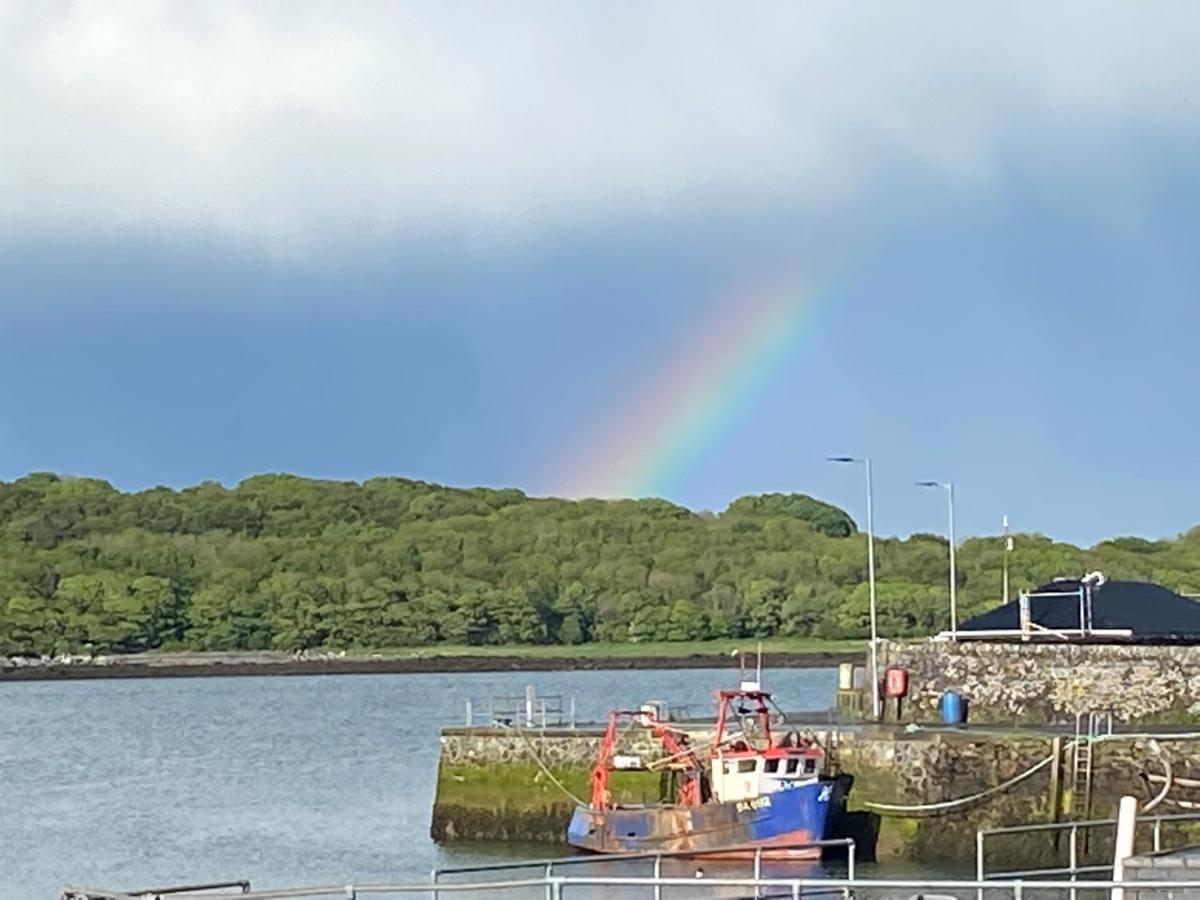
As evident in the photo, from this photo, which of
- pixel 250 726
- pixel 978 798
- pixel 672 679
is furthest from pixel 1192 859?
pixel 672 679

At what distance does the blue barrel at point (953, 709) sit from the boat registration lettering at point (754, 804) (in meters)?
6.85

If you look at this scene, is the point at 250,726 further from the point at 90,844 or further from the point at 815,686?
the point at 90,844

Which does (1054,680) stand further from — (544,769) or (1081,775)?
(544,769)

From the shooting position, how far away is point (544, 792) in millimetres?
47969

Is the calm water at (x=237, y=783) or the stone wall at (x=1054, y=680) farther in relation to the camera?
the calm water at (x=237, y=783)

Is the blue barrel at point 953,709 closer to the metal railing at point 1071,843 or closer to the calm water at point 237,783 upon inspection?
the metal railing at point 1071,843

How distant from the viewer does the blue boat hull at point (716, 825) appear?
42250mm

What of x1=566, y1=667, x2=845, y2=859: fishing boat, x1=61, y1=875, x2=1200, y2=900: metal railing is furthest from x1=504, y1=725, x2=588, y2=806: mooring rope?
x1=61, y1=875, x2=1200, y2=900: metal railing

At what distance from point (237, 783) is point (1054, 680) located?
122 feet

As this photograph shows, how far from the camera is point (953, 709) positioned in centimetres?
4841

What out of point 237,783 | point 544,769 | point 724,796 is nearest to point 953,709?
point 724,796

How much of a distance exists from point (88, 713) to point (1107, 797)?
109 metres

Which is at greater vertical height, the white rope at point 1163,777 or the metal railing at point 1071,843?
the white rope at point 1163,777

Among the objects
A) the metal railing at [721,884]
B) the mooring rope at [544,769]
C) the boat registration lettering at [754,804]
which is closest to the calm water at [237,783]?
the mooring rope at [544,769]
